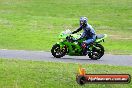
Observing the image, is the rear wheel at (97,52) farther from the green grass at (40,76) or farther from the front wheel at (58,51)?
the green grass at (40,76)

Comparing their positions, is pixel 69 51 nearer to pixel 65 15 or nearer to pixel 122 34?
pixel 122 34

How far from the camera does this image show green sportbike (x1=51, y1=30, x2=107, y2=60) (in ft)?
70.7

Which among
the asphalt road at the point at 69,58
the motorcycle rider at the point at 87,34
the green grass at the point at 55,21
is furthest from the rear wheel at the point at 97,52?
the green grass at the point at 55,21

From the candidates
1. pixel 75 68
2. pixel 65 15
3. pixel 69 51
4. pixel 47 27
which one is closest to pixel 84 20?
pixel 69 51

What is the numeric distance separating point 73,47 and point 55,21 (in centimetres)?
2531

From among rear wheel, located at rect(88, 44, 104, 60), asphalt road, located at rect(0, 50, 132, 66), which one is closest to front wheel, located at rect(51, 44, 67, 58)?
asphalt road, located at rect(0, 50, 132, 66)

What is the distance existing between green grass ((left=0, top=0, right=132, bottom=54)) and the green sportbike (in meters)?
4.10

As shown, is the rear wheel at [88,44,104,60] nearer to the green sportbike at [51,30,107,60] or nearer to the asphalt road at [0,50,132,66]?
the green sportbike at [51,30,107,60]

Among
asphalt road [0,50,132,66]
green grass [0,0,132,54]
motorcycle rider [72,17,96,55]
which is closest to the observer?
asphalt road [0,50,132,66]

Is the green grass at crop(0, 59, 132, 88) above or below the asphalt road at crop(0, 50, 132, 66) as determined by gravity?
above

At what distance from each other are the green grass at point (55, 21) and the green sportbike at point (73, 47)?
4.10m

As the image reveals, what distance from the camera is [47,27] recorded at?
41906mm

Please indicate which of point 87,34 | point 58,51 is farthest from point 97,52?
point 58,51

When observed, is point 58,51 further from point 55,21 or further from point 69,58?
point 55,21
